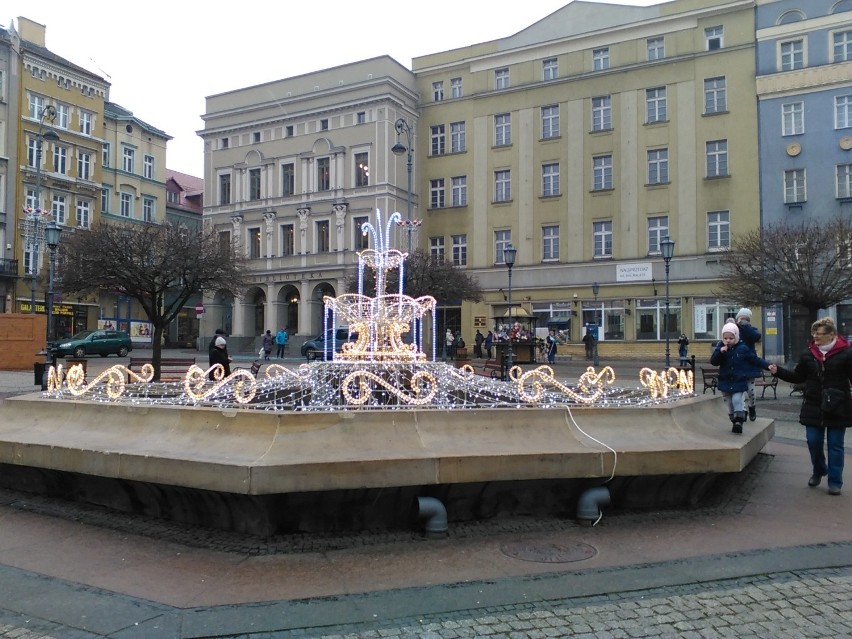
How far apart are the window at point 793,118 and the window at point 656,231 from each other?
734 centimetres

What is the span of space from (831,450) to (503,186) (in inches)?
1435

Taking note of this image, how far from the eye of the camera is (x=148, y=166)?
55000 millimetres

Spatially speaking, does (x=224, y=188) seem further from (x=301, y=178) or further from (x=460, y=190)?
(x=460, y=190)

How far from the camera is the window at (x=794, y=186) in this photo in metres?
34.4

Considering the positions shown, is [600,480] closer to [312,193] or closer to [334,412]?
[334,412]

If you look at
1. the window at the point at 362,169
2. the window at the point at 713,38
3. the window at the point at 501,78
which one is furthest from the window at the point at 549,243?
the window at the point at 713,38

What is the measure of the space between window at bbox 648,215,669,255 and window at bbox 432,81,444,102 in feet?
53.1

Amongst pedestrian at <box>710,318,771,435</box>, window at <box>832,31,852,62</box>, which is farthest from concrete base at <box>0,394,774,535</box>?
window at <box>832,31,852,62</box>

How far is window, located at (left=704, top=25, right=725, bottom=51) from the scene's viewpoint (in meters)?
36.2

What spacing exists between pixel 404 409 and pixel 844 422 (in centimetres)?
439

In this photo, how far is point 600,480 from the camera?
5770mm

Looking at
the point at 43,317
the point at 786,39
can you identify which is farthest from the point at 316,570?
the point at 786,39

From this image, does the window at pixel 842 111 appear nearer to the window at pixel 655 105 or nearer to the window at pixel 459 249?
the window at pixel 655 105

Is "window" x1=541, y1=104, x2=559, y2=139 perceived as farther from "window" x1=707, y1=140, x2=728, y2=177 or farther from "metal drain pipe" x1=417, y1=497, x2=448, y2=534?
"metal drain pipe" x1=417, y1=497, x2=448, y2=534
